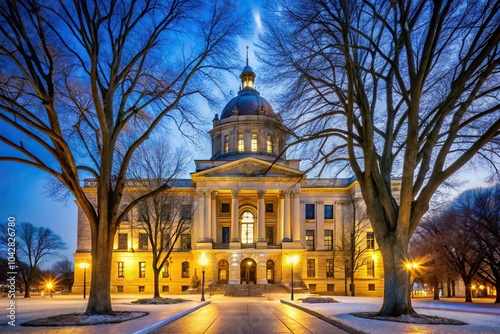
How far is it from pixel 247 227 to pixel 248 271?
6.44 m

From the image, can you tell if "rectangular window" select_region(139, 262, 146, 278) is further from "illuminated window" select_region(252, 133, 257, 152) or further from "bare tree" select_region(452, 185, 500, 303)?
"bare tree" select_region(452, 185, 500, 303)

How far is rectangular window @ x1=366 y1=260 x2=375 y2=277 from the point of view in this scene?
61594 millimetres

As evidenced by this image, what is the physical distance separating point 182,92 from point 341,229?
4772 centimetres

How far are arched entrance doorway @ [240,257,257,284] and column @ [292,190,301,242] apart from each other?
5799 mm

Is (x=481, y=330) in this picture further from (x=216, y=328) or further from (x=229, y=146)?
(x=229, y=146)

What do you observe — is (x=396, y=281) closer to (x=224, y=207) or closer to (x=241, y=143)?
(x=224, y=207)

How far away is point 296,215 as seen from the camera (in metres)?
59.2

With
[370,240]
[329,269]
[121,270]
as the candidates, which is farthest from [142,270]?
[370,240]

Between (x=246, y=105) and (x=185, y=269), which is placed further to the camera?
(x=246, y=105)

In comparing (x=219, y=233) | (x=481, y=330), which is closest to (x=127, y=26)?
(x=481, y=330)

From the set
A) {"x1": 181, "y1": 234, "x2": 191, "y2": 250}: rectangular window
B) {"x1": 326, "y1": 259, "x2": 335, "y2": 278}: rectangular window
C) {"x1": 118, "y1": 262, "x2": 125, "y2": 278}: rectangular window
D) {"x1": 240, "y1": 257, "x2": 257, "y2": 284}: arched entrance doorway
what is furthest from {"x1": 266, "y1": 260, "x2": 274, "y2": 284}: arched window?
{"x1": 118, "y1": 262, "x2": 125, "y2": 278}: rectangular window

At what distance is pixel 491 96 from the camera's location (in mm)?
18438

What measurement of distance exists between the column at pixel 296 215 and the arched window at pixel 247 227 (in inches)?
261

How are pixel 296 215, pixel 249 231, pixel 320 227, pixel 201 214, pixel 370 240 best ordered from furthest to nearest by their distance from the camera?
pixel 320 227, pixel 249 231, pixel 370 240, pixel 296 215, pixel 201 214
